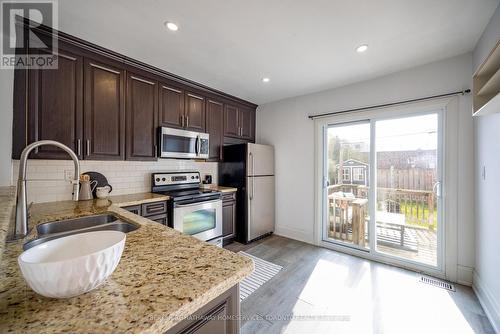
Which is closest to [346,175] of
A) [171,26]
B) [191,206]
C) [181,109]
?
[191,206]

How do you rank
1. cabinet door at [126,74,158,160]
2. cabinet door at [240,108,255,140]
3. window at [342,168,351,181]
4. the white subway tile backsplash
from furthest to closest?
cabinet door at [240,108,255,140], window at [342,168,351,181], cabinet door at [126,74,158,160], the white subway tile backsplash

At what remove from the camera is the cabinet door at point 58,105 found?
70.9 inches

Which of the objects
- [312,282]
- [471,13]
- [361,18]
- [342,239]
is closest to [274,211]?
[342,239]

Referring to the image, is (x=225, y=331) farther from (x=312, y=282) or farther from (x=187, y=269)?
(x=312, y=282)

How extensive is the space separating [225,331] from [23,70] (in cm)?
256

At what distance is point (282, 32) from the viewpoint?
1895 millimetres

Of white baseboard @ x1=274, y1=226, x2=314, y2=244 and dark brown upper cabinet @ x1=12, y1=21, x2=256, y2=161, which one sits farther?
white baseboard @ x1=274, y1=226, x2=314, y2=244

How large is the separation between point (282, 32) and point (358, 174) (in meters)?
2.20

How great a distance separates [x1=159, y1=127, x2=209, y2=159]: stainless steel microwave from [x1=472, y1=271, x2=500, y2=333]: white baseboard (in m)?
3.35

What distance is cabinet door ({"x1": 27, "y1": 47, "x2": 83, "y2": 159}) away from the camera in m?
1.80

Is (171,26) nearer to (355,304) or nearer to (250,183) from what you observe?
(250,183)

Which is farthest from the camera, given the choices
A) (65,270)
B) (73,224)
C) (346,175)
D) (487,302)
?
(346,175)

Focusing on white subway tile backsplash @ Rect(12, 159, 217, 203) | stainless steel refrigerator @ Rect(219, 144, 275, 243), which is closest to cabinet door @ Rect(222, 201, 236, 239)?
stainless steel refrigerator @ Rect(219, 144, 275, 243)

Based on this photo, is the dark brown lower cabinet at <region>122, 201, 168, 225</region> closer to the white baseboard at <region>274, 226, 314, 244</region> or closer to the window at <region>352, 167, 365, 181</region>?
the white baseboard at <region>274, 226, 314, 244</region>
